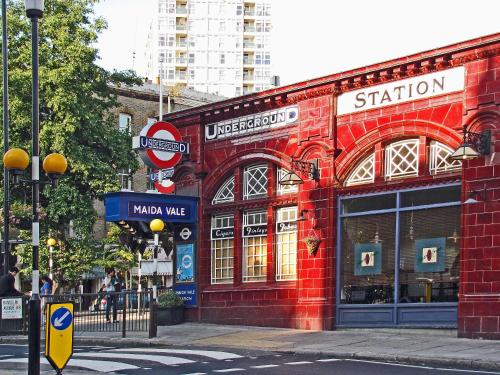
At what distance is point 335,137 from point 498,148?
4.54 m

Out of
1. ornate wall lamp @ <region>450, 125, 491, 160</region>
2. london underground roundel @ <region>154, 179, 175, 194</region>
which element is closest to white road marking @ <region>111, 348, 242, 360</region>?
ornate wall lamp @ <region>450, 125, 491, 160</region>

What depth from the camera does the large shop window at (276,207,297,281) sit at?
21456 millimetres

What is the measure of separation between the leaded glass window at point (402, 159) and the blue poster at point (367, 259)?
1733 millimetres

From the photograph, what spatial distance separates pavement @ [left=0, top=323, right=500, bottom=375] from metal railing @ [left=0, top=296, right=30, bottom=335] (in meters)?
0.46

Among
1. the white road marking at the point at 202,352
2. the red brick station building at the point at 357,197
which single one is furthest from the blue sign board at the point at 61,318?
the red brick station building at the point at 357,197

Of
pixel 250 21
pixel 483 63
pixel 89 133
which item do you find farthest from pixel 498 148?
pixel 250 21

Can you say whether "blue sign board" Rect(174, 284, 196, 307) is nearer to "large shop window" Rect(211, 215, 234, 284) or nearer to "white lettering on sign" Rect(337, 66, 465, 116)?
"large shop window" Rect(211, 215, 234, 284)

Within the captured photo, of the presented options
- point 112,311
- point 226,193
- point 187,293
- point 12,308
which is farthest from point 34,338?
point 187,293

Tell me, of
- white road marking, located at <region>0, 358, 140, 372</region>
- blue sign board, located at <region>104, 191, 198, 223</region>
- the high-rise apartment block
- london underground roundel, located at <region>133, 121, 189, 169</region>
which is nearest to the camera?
white road marking, located at <region>0, 358, 140, 372</region>

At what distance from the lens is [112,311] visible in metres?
20.9

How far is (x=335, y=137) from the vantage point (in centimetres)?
2041

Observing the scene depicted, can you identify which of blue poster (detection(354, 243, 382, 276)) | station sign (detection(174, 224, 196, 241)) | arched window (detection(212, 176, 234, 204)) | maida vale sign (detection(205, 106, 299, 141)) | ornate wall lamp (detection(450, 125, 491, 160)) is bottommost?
blue poster (detection(354, 243, 382, 276))

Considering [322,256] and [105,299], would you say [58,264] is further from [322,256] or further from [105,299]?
[322,256]

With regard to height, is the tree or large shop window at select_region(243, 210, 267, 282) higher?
the tree
